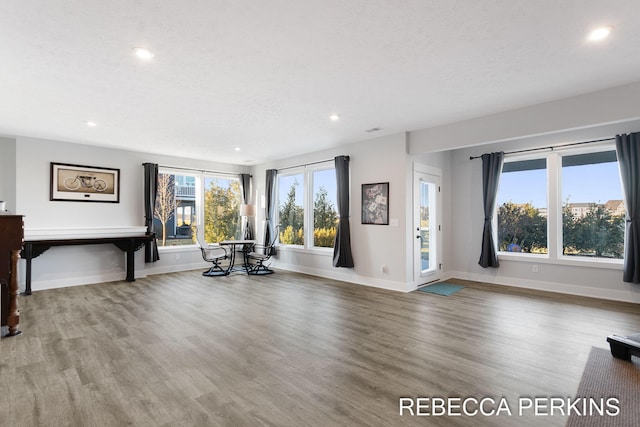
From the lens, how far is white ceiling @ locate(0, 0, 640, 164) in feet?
7.48

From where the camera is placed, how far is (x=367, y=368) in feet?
8.61

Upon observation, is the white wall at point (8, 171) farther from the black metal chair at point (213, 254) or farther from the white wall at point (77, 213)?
the black metal chair at point (213, 254)

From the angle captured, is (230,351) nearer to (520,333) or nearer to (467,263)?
(520,333)

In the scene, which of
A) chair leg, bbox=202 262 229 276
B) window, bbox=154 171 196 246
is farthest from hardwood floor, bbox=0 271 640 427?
window, bbox=154 171 196 246

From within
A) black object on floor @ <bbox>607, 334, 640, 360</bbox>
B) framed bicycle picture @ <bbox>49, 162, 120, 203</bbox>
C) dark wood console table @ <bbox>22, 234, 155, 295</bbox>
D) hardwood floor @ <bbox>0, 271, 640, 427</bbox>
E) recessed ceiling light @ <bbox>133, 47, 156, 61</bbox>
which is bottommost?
hardwood floor @ <bbox>0, 271, 640, 427</bbox>

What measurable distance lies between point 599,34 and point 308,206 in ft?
18.1

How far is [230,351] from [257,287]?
108 inches

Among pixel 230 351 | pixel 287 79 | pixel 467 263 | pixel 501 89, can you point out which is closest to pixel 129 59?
pixel 287 79

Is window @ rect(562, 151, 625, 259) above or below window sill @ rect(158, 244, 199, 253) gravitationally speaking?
above

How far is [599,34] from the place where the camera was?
8.37ft

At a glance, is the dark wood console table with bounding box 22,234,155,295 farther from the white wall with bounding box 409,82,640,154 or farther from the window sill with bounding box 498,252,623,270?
the window sill with bounding box 498,252,623,270

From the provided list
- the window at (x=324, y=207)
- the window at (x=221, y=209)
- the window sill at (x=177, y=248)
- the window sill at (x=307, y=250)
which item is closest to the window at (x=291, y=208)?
the window sill at (x=307, y=250)

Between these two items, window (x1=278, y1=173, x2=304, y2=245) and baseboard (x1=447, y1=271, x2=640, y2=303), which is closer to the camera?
baseboard (x1=447, y1=271, x2=640, y2=303)

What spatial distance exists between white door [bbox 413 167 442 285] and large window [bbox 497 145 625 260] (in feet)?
3.76
